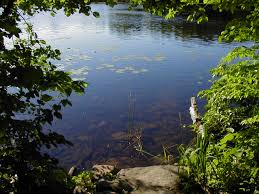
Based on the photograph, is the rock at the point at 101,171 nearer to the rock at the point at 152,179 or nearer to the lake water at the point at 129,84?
the rock at the point at 152,179

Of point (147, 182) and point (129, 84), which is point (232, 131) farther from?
point (129, 84)

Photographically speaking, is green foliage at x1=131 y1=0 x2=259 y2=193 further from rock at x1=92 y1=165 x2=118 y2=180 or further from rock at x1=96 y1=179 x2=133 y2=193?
rock at x1=92 y1=165 x2=118 y2=180

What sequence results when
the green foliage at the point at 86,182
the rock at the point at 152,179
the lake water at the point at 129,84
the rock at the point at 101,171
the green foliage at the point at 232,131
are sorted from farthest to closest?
the lake water at the point at 129,84, the rock at the point at 101,171, the green foliage at the point at 86,182, the rock at the point at 152,179, the green foliage at the point at 232,131

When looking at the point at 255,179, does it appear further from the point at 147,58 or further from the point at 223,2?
the point at 147,58

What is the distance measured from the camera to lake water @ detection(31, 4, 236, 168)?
12289 mm

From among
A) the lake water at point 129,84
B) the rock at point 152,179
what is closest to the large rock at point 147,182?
the rock at point 152,179

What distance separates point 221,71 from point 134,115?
717 centimetres

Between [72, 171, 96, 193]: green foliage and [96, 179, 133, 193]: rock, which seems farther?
[72, 171, 96, 193]: green foliage

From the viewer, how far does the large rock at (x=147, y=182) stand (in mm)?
6480

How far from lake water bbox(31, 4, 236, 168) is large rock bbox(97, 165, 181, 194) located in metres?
3.51

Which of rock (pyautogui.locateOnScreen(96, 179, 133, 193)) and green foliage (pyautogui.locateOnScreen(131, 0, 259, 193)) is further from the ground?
green foliage (pyautogui.locateOnScreen(131, 0, 259, 193))

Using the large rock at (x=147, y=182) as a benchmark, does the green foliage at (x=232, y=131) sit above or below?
above

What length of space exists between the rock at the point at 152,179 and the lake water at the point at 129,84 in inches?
135

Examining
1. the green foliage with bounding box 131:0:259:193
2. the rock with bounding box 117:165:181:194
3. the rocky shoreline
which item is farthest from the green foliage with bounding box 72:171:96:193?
the green foliage with bounding box 131:0:259:193
